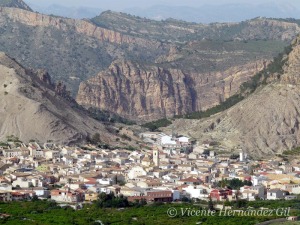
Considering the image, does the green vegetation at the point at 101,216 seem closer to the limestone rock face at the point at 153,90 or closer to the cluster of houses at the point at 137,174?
the cluster of houses at the point at 137,174

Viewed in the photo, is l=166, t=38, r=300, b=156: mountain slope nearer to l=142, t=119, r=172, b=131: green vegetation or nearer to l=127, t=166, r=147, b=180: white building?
l=142, t=119, r=172, b=131: green vegetation

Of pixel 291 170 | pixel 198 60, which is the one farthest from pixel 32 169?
pixel 198 60

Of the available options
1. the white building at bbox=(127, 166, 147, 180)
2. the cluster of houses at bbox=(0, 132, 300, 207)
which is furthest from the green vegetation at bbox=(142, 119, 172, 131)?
the white building at bbox=(127, 166, 147, 180)

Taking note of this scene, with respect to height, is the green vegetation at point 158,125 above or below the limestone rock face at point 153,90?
below

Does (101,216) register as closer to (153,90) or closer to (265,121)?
(265,121)

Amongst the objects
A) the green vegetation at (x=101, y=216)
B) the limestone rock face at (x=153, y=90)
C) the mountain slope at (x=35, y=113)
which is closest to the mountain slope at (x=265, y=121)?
the mountain slope at (x=35, y=113)

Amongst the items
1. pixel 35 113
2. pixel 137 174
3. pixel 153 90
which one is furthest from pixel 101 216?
pixel 153 90

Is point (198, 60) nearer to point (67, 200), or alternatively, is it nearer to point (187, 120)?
point (187, 120)
